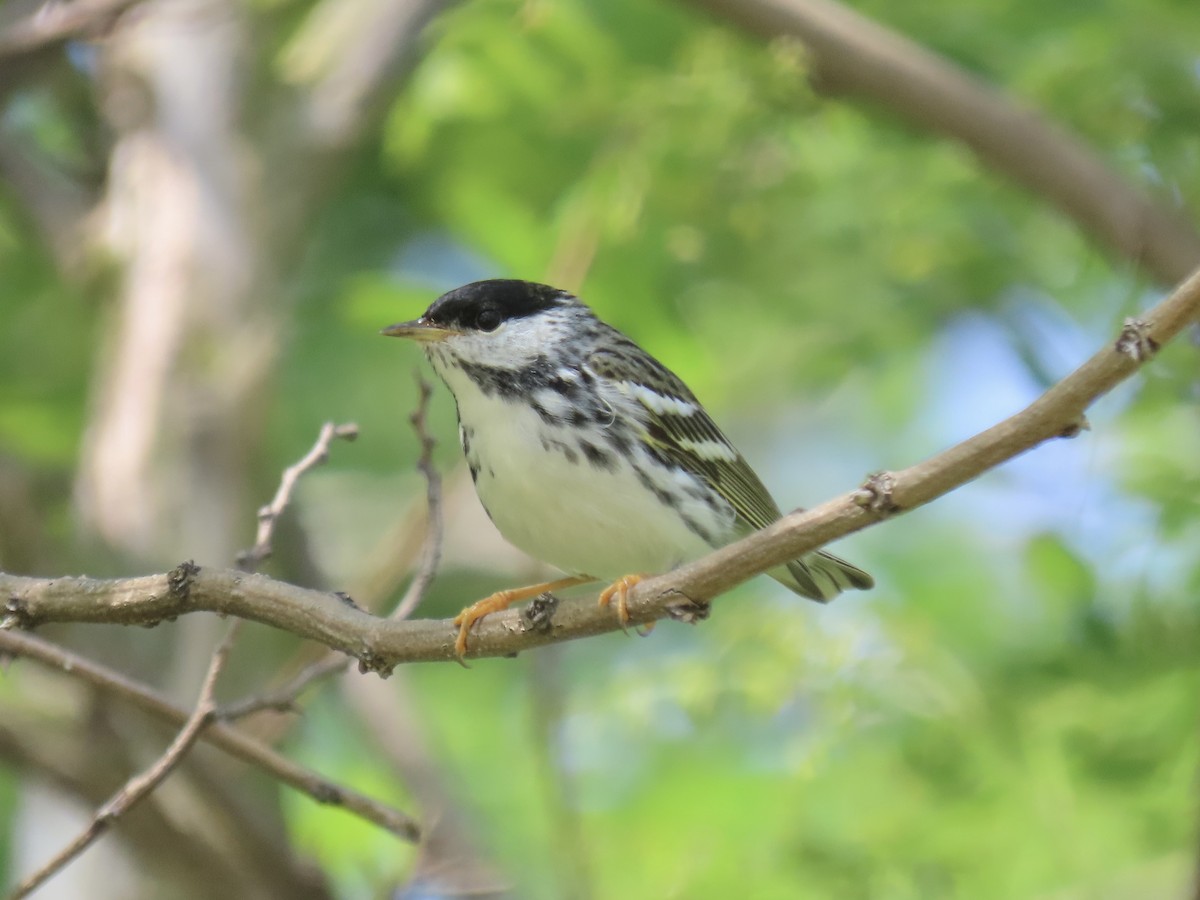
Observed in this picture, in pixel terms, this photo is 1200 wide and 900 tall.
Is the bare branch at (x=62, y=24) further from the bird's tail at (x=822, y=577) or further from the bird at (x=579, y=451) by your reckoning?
the bird's tail at (x=822, y=577)

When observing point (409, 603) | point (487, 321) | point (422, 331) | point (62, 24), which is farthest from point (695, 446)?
point (62, 24)

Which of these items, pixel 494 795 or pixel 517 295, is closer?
pixel 517 295

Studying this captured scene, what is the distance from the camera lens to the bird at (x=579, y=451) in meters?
3.61

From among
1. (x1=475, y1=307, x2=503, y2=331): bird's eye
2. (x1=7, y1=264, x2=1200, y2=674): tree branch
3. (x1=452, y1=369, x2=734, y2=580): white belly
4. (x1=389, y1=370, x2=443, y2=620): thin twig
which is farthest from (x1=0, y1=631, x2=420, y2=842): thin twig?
(x1=475, y1=307, x2=503, y2=331): bird's eye

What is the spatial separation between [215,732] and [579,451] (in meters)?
1.18

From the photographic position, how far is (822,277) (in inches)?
211

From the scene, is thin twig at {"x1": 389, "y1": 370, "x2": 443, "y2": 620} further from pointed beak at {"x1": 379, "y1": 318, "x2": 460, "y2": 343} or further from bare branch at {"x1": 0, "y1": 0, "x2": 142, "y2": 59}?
bare branch at {"x1": 0, "y1": 0, "x2": 142, "y2": 59}

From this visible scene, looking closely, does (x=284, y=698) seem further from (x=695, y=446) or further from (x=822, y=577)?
(x=822, y=577)

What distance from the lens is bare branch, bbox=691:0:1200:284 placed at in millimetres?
4871

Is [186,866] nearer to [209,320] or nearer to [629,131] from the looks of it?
[209,320]

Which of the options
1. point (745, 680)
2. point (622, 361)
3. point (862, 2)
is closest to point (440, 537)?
point (622, 361)

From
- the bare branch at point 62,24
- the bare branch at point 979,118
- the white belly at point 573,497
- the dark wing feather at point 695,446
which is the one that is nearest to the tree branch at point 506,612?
the white belly at point 573,497

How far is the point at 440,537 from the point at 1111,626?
2.07m

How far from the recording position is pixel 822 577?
4137mm
